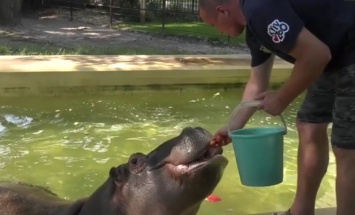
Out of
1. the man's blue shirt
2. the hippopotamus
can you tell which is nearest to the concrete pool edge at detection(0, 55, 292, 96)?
the hippopotamus

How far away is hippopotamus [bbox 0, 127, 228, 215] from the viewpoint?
290 centimetres

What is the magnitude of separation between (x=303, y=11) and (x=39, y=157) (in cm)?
337

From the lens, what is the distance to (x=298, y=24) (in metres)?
2.74

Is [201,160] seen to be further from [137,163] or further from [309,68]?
[309,68]

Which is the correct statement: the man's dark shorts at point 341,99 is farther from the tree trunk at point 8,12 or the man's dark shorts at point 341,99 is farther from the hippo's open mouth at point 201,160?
the tree trunk at point 8,12

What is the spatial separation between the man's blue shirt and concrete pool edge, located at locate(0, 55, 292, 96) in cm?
443

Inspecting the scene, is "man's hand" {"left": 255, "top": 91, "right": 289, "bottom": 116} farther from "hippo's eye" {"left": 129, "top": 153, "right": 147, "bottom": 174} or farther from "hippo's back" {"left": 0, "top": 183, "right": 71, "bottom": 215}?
"hippo's back" {"left": 0, "top": 183, "right": 71, "bottom": 215}

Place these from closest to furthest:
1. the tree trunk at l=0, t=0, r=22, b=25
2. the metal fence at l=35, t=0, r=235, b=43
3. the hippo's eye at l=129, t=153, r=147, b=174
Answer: the hippo's eye at l=129, t=153, r=147, b=174
the metal fence at l=35, t=0, r=235, b=43
the tree trunk at l=0, t=0, r=22, b=25

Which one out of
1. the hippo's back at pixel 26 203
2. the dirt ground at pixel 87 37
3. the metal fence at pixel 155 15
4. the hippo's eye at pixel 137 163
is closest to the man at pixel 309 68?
the hippo's eye at pixel 137 163

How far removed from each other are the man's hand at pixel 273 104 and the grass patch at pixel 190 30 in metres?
9.94

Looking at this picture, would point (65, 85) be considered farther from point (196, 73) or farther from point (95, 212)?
point (95, 212)

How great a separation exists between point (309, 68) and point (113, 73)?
5.04 metres

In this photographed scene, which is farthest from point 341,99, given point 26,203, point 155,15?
point 155,15

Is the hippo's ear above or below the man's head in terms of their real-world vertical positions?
below
